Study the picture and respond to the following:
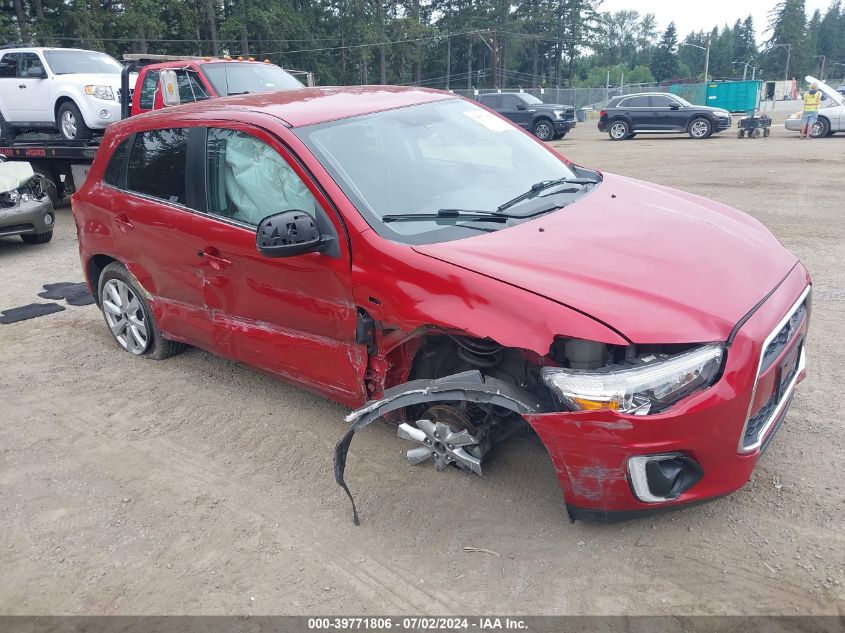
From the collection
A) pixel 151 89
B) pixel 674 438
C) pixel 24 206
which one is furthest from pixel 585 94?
pixel 674 438

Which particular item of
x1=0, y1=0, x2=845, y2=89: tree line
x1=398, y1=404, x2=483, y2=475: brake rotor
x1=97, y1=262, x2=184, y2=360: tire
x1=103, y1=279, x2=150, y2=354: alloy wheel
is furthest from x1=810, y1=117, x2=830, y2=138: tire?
x1=0, y1=0, x2=845, y2=89: tree line

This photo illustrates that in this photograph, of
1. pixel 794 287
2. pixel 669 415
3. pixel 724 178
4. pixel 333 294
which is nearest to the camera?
pixel 669 415

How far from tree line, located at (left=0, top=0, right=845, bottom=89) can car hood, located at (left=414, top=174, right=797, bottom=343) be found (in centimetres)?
4005

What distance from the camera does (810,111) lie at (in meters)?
20.3

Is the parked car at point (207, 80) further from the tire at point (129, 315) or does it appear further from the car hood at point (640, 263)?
the car hood at point (640, 263)

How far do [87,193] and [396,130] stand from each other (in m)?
2.57

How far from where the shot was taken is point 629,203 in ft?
11.9

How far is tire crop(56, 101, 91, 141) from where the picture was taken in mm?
11250

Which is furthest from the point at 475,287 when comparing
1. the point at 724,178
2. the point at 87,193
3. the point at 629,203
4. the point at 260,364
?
the point at 724,178

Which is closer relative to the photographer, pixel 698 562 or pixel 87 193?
pixel 698 562

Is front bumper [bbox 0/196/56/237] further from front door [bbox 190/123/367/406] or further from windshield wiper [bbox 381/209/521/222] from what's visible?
windshield wiper [bbox 381/209/521/222]

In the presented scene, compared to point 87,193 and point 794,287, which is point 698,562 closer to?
point 794,287

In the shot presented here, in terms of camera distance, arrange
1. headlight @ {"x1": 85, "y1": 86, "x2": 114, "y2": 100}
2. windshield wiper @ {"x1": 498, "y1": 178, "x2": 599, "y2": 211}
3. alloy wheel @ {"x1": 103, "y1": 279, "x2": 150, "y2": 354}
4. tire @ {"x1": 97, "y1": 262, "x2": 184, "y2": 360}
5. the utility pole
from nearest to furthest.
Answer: windshield wiper @ {"x1": 498, "y1": 178, "x2": 599, "y2": 211}
tire @ {"x1": 97, "y1": 262, "x2": 184, "y2": 360}
alloy wheel @ {"x1": 103, "y1": 279, "x2": 150, "y2": 354}
headlight @ {"x1": 85, "y1": 86, "x2": 114, "y2": 100}
the utility pole

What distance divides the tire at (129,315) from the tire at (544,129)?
69.9ft
